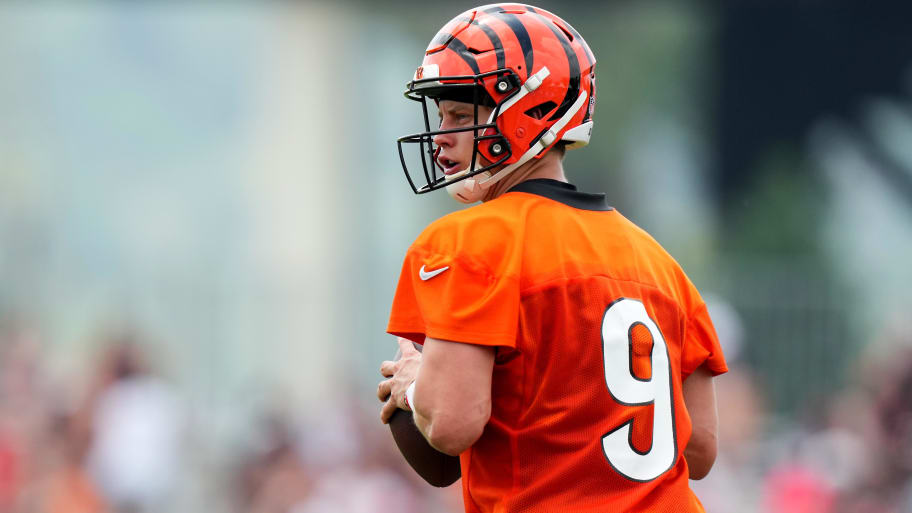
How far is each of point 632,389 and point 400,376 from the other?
0.60m

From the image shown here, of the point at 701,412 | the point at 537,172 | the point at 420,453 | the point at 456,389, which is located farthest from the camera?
the point at 701,412

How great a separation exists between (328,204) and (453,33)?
17.4 m

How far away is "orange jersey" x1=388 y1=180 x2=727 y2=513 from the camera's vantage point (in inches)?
125

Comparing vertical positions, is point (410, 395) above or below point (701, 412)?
above

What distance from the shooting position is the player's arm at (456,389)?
3.15 m

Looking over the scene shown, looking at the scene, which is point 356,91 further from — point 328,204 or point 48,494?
point 48,494

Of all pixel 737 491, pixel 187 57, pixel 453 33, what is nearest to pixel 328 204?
pixel 187 57

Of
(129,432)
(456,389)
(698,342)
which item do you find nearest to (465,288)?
(456,389)

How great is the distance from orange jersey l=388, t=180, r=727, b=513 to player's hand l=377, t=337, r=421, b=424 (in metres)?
0.14

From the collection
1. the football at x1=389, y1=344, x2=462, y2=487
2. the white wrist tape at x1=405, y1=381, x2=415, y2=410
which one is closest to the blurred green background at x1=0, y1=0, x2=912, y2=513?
the football at x1=389, y1=344, x2=462, y2=487

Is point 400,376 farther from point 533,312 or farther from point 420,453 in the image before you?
point 533,312

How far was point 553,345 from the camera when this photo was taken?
3.25 meters

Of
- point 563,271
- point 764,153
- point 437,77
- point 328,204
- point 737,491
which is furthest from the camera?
point 328,204

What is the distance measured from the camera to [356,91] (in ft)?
69.0
